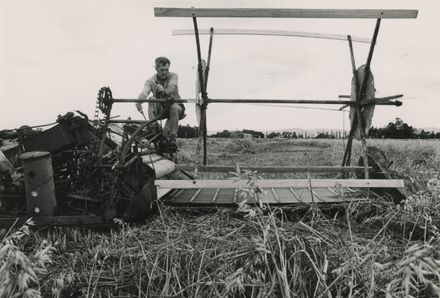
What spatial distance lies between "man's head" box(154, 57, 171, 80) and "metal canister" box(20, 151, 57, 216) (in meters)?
3.05

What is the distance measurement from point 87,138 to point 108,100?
23.4 inches

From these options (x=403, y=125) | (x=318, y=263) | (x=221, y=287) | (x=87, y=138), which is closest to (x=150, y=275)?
(x=221, y=287)

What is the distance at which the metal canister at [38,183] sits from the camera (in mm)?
3668

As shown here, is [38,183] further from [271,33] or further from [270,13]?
[271,33]

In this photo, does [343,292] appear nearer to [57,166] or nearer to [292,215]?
[292,215]

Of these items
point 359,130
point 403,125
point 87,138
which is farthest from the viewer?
point 403,125

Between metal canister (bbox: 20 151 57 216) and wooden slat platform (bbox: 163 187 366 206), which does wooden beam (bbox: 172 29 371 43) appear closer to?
wooden slat platform (bbox: 163 187 366 206)

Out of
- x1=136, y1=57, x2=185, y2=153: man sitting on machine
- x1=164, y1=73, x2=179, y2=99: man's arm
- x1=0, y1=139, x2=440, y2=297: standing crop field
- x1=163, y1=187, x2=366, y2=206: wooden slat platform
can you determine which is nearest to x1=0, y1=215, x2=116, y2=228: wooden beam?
x1=0, y1=139, x2=440, y2=297: standing crop field

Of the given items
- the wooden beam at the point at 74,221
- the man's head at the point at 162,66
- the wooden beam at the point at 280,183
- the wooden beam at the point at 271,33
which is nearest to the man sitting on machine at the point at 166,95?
the man's head at the point at 162,66

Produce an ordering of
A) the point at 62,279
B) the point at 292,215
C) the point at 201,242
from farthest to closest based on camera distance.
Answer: the point at 292,215 < the point at 201,242 < the point at 62,279

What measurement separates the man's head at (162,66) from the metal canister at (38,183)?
120 inches

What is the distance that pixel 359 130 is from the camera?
5.24m

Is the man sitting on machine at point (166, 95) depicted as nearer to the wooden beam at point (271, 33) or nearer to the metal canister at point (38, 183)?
the wooden beam at point (271, 33)

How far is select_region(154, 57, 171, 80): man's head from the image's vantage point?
6.37 metres
